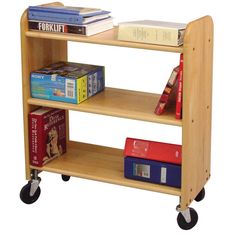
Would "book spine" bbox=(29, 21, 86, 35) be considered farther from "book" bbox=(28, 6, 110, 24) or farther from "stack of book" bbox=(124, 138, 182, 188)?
"stack of book" bbox=(124, 138, 182, 188)

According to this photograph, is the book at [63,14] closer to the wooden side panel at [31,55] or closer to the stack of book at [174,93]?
the wooden side panel at [31,55]

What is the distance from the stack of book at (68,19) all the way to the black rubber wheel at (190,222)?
1030 mm

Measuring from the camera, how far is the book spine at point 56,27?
3.91m

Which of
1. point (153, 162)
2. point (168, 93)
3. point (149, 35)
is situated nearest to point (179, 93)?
point (168, 93)

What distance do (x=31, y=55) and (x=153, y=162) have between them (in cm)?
86

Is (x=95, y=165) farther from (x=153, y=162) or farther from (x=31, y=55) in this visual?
(x=31, y=55)

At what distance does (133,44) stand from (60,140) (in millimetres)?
895

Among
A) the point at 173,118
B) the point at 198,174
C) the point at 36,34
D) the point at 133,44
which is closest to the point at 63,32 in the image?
the point at 36,34

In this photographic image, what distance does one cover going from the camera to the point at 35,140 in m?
4.23

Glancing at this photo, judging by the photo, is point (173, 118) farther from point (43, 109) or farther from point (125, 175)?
point (43, 109)

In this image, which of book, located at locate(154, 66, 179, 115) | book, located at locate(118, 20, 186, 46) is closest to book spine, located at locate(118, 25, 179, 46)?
book, located at locate(118, 20, 186, 46)

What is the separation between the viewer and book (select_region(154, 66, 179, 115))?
3820 mm

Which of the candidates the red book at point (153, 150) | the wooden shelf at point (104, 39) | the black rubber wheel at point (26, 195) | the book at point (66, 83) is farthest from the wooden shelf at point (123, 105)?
the black rubber wheel at point (26, 195)

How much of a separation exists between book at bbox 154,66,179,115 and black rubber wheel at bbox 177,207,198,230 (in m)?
0.53
